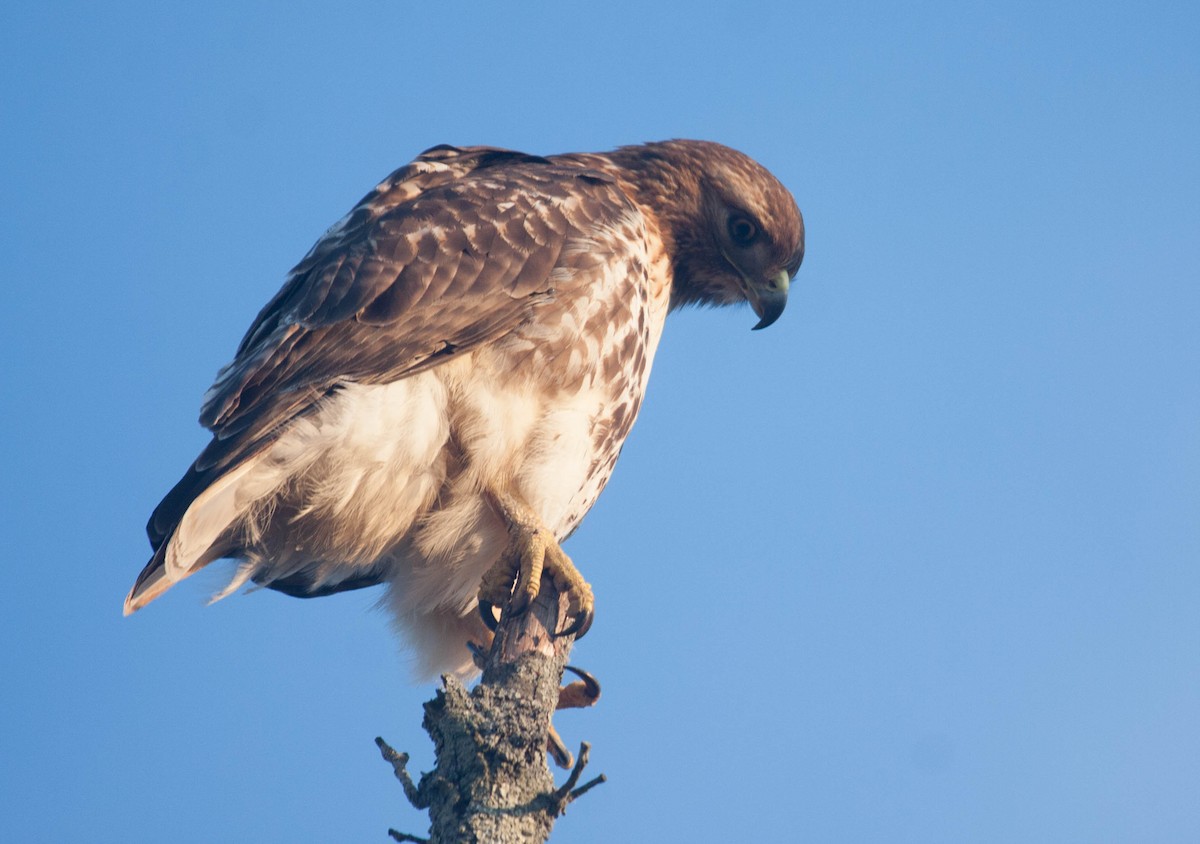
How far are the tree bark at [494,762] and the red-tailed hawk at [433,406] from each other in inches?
20.3

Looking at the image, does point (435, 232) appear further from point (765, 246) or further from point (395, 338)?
point (765, 246)

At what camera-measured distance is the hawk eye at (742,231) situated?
18.5ft

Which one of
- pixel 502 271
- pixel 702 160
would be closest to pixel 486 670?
pixel 502 271

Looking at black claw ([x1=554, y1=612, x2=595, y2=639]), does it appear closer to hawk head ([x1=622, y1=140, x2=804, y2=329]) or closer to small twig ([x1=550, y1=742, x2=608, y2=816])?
small twig ([x1=550, y1=742, x2=608, y2=816])

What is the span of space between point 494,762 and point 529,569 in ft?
3.41

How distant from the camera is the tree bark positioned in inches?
122

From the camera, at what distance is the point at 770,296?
18.7 ft

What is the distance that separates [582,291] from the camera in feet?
15.0

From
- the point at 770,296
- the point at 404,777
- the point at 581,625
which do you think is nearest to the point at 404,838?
the point at 404,777

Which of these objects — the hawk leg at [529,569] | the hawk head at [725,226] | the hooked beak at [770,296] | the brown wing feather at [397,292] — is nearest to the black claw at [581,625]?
the hawk leg at [529,569]

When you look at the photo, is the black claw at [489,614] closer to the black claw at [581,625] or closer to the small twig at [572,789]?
the black claw at [581,625]

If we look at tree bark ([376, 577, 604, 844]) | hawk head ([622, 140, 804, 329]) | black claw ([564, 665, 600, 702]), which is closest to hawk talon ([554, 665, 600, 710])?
black claw ([564, 665, 600, 702])

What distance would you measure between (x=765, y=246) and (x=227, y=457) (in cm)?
268

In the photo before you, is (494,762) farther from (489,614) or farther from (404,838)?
(489,614)
